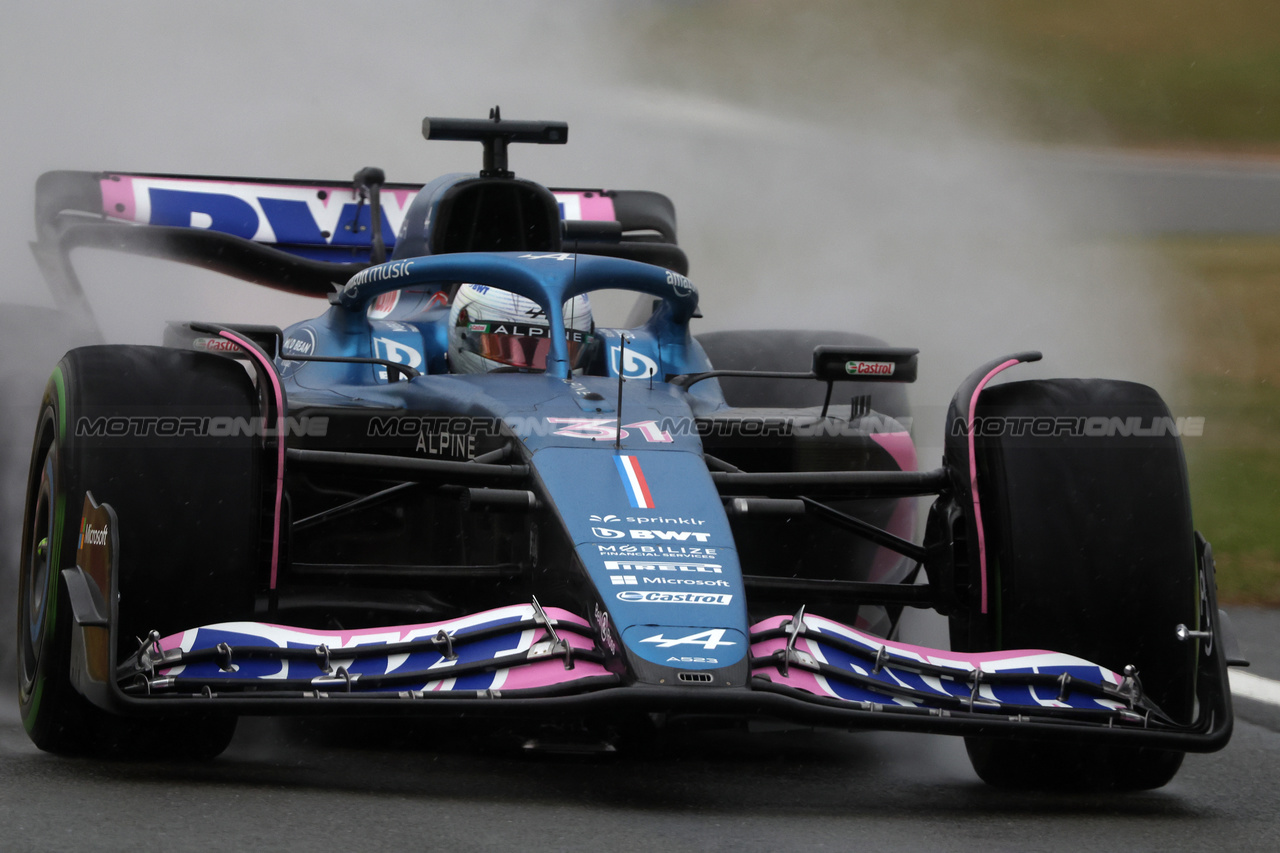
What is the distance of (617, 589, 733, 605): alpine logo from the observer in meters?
3.55

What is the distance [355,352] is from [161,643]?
214 cm

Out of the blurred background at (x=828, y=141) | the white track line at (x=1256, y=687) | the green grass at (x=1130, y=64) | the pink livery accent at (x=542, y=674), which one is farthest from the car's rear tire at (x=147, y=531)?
the green grass at (x=1130, y=64)

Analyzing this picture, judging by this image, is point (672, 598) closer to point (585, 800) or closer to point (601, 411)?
point (585, 800)

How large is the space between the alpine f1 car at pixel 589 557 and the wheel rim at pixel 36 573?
0.05 feet

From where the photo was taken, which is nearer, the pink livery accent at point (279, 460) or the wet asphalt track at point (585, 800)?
the wet asphalt track at point (585, 800)

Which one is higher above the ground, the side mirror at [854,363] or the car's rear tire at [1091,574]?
the side mirror at [854,363]

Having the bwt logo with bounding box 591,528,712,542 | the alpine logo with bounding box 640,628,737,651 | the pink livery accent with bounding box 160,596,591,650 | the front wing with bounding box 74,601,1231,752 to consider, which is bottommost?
the front wing with bounding box 74,601,1231,752

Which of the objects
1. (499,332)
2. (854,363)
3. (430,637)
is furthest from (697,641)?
(499,332)

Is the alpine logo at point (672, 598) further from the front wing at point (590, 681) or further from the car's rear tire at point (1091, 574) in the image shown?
the car's rear tire at point (1091, 574)

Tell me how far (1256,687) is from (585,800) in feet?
10.8

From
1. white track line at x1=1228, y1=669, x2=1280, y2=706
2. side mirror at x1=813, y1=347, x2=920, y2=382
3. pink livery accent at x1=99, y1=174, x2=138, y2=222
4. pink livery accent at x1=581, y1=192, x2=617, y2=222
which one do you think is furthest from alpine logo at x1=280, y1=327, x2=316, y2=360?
white track line at x1=1228, y1=669, x2=1280, y2=706

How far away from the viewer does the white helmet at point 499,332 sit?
5.25 meters

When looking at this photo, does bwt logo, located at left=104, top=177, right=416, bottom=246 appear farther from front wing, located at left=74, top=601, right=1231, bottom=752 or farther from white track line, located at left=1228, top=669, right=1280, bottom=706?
front wing, located at left=74, top=601, right=1231, bottom=752

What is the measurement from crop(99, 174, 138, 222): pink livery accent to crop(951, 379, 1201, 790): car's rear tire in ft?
15.8
